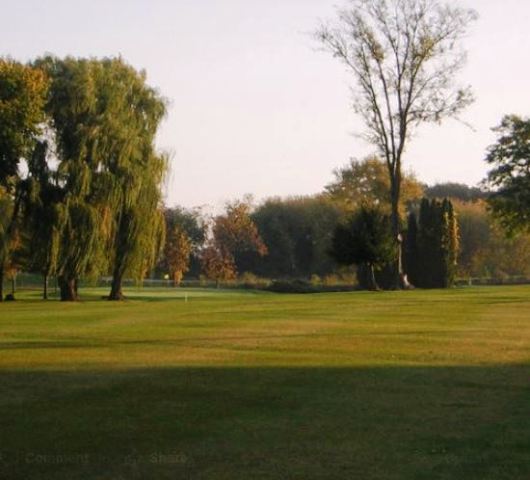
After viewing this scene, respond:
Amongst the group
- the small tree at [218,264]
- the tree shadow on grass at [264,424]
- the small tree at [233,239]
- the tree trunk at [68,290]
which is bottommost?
the tree shadow on grass at [264,424]

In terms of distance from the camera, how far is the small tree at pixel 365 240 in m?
58.1

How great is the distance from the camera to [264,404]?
474 inches

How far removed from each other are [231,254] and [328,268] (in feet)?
35.2

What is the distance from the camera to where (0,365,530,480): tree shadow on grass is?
27.9 feet

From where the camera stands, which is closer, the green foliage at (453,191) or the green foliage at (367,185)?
the green foliage at (367,185)

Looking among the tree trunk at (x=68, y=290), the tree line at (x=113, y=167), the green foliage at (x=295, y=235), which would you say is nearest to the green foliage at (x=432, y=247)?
the tree line at (x=113, y=167)

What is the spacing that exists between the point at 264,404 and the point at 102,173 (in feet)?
120

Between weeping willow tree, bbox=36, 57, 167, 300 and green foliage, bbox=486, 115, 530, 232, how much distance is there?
70.1 feet

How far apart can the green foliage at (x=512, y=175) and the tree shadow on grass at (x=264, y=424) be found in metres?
44.7

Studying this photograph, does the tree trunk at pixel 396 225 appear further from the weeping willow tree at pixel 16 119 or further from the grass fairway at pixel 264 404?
the grass fairway at pixel 264 404

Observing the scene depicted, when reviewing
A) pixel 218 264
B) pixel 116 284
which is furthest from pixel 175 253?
pixel 116 284

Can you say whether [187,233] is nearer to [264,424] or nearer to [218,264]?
[218,264]

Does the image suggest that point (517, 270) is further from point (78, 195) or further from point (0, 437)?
point (0, 437)

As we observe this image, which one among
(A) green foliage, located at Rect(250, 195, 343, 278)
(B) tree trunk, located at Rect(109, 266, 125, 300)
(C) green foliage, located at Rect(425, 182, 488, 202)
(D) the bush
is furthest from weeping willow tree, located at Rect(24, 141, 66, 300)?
(C) green foliage, located at Rect(425, 182, 488, 202)
